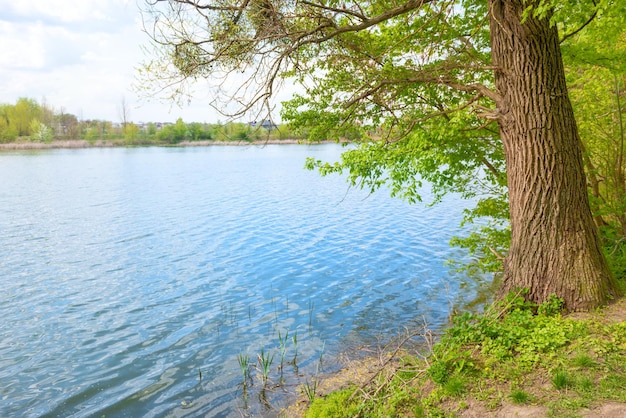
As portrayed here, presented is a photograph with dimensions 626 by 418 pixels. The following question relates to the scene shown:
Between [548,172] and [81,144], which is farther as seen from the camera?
[81,144]

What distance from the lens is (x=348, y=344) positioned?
308 inches

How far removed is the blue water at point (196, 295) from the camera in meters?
6.70

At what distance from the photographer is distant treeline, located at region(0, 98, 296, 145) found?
86688 millimetres

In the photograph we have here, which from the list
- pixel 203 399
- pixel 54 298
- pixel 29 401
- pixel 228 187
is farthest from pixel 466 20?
pixel 228 187

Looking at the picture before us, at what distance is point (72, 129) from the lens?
9694 centimetres

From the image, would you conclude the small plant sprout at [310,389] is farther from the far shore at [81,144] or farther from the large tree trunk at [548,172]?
the far shore at [81,144]

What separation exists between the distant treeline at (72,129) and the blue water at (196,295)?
64.7 metres

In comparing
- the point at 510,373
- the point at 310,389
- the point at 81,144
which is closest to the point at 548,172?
the point at 510,373

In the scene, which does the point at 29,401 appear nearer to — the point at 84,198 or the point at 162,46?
the point at 162,46

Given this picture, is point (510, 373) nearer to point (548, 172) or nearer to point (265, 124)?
point (548, 172)

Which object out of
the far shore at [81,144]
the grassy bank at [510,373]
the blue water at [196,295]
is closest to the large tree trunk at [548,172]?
the grassy bank at [510,373]

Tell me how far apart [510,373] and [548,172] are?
2503 millimetres

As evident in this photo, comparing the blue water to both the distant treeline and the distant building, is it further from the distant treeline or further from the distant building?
the distant treeline

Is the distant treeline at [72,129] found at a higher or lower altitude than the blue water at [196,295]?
higher
